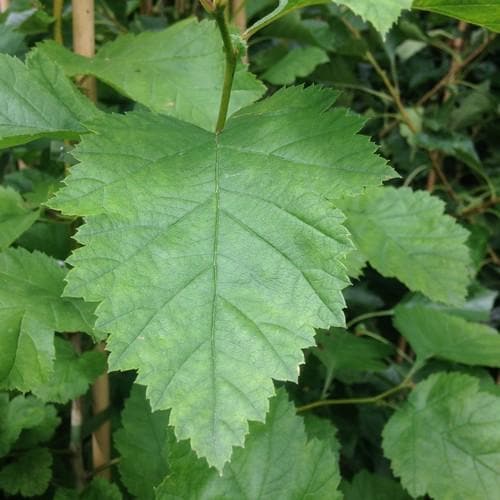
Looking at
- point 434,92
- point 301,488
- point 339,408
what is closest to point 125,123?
point 301,488

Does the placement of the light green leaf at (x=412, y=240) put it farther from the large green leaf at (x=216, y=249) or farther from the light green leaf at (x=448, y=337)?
the large green leaf at (x=216, y=249)

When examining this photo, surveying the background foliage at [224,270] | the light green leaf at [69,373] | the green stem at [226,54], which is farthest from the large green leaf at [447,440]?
→ the green stem at [226,54]

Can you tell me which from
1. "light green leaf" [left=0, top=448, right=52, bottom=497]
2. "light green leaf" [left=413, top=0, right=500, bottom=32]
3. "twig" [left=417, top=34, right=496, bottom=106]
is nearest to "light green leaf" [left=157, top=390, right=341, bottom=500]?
"light green leaf" [left=0, top=448, right=52, bottom=497]

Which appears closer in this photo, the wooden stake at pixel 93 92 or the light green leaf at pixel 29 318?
the light green leaf at pixel 29 318

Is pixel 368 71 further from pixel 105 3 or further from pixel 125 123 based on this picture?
pixel 125 123

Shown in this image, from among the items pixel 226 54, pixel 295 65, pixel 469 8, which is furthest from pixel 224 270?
pixel 295 65

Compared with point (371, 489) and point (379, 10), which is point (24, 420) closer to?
point (371, 489)
